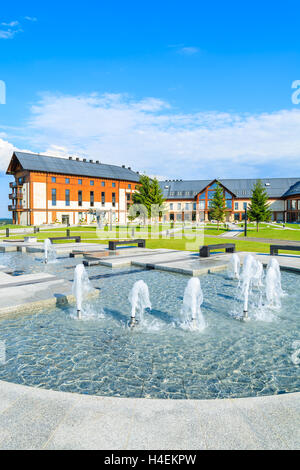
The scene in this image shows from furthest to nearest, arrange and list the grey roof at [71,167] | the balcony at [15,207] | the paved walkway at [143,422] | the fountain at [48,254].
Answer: the balcony at [15,207]
the grey roof at [71,167]
the fountain at [48,254]
the paved walkway at [143,422]

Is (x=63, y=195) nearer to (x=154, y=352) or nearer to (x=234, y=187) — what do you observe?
(x=234, y=187)

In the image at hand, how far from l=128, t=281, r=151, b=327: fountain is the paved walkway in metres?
3.37

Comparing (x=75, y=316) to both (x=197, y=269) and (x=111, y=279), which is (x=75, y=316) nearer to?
(x=111, y=279)

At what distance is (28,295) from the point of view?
880 cm

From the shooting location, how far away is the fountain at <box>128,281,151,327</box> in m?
7.39

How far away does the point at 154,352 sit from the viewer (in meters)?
5.82

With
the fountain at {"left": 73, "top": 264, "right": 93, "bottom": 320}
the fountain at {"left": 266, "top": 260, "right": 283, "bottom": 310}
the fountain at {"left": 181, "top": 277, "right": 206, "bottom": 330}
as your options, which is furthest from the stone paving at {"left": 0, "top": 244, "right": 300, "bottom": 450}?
the fountain at {"left": 266, "top": 260, "right": 283, "bottom": 310}

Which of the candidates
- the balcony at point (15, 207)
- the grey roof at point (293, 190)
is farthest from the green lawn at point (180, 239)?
the grey roof at point (293, 190)

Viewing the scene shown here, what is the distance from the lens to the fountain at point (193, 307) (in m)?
7.25

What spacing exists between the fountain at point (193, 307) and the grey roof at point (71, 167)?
168 feet

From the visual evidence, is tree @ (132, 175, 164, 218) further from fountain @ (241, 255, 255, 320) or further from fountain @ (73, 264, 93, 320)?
fountain @ (73, 264, 93, 320)

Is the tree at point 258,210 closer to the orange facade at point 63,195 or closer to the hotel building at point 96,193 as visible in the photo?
the hotel building at point 96,193

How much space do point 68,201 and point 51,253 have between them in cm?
4141
